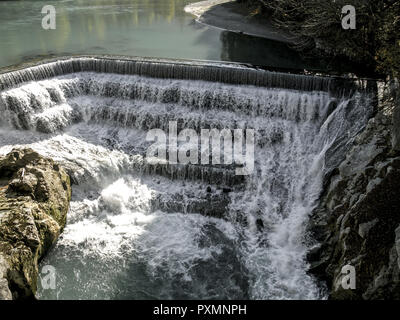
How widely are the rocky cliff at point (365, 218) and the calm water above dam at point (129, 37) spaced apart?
7584mm

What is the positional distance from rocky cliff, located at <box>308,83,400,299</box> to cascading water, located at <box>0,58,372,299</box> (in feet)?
2.00

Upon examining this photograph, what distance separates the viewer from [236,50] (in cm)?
1980

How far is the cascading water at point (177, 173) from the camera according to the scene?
9.24m
